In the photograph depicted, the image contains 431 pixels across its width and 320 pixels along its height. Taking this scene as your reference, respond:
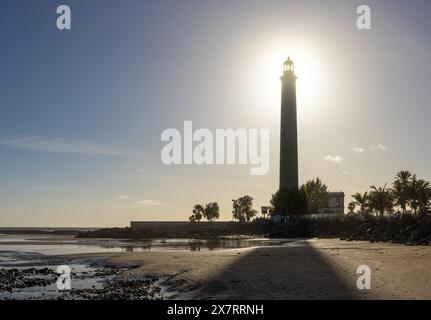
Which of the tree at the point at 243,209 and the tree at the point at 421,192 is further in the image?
the tree at the point at 243,209

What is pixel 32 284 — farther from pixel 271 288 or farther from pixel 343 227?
pixel 343 227

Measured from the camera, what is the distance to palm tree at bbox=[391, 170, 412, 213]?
7338 cm

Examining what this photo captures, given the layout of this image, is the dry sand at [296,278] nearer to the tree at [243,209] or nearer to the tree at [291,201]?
the tree at [291,201]

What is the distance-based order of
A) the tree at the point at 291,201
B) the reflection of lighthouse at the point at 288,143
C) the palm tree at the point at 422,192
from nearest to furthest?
the palm tree at the point at 422,192
the tree at the point at 291,201
the reflection of lighthouse at the point at 288,143

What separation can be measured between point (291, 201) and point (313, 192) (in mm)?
14537

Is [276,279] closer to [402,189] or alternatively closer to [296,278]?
[296,278]

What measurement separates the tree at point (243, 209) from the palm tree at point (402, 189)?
83.1 metres

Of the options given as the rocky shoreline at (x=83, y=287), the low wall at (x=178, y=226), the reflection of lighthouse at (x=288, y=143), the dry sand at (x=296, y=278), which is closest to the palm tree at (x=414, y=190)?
the reflection of lighthouse at (x=288, y=143)

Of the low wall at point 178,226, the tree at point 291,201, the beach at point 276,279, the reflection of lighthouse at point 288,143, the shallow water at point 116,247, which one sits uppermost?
the reflection of lighthouse at point 288,143

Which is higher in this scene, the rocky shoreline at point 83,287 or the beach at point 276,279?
the beach at point 276,279

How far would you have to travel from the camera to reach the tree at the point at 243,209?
157375mm

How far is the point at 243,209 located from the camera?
518 feet
